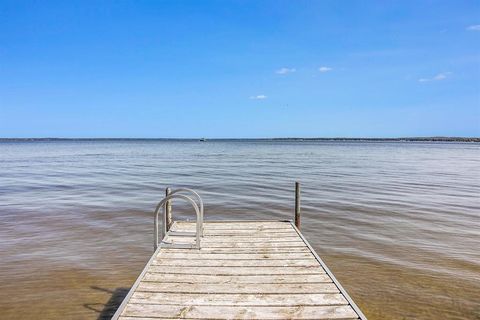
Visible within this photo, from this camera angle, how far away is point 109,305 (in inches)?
288

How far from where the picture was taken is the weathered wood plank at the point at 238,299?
4.86 m

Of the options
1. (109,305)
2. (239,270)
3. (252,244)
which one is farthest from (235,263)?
(109,305)

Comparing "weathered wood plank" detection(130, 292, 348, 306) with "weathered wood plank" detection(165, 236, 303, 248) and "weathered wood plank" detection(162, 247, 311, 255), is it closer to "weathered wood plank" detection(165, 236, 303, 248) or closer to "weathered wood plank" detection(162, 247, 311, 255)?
"weathered wood plank" detection(162, 247, 311, 255)

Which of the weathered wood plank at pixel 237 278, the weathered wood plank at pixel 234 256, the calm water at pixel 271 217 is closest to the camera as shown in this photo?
the weathered wood plank at pixel 237 278

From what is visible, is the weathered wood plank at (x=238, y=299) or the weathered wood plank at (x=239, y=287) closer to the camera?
the weathered wood plank at (x=238, y=299)

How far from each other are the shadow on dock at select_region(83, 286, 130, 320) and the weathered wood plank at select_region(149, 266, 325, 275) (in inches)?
71.8

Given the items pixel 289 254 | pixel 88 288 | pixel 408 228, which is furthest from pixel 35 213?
pixel 408 228

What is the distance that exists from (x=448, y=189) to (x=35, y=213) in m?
24.0

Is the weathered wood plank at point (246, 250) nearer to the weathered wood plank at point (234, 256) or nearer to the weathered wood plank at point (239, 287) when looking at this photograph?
the weathered wood plank at point (234, 256)

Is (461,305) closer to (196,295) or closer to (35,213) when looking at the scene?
(196,295)

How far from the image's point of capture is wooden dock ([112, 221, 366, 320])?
462 centimetres

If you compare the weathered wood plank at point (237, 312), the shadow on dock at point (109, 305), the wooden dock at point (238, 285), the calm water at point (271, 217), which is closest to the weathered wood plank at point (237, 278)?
the wooden dock at point (238, 285)

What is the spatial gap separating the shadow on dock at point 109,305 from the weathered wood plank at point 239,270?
1824mm

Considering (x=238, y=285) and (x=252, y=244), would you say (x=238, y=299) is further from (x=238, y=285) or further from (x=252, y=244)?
(x=252, y=244)
